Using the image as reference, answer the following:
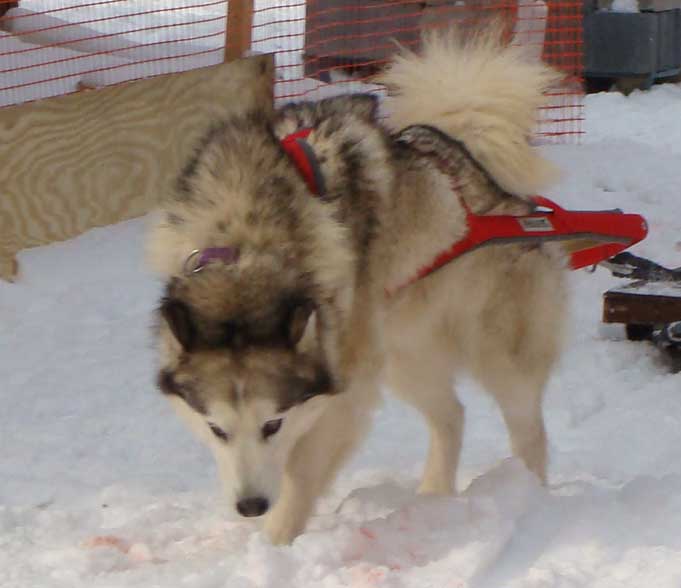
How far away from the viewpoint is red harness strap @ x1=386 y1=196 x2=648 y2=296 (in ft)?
11.5

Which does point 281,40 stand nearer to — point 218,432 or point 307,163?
point 307,163

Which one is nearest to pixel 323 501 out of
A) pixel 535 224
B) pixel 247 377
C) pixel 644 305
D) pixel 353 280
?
pixel 353 280

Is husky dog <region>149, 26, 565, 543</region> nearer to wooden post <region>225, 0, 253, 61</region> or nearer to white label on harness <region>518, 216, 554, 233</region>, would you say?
white label on harness <region>518, 216, 554, 233</region>

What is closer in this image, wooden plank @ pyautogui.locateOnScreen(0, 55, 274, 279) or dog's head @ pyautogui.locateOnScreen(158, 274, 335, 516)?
dog's head @ pyautogui.locateOnScreen(158, 274, 335, 516)

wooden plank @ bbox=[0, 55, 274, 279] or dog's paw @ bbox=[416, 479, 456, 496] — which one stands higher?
wooden plank @ bbox=[0, 55, 274, 279]

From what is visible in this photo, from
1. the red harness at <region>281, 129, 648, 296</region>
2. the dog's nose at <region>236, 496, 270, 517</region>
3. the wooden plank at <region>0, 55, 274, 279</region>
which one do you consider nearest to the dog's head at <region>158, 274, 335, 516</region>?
the dog's nose at <region>236, 496, 270, 517</region>

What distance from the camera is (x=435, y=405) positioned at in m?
3.98

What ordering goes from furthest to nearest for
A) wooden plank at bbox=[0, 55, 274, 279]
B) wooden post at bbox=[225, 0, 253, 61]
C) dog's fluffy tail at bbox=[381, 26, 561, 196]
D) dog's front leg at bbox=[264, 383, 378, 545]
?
wooden post at bbox=[225, 0, 253, 61] → wooden plank at bbox=[0, 55, 274, 279] → dog's fluffy tail at bbox=[381, 26, 561, 196] → dog's front leg at bbox=[264, 383, 378, 545]

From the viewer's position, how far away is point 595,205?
6.94 m

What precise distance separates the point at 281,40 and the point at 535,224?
6.49 m

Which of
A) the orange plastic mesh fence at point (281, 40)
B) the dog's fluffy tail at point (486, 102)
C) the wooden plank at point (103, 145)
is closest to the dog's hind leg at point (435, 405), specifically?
the dog's fluffy tail at point (486, 102)

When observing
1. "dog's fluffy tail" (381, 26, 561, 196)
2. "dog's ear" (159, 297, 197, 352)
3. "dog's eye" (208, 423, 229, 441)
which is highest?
"dog's fluffy tail" (381, 26, 561, 196)

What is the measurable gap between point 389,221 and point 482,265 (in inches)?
13.7

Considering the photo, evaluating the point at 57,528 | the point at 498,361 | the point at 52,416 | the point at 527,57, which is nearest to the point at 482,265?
the point at 498,361
